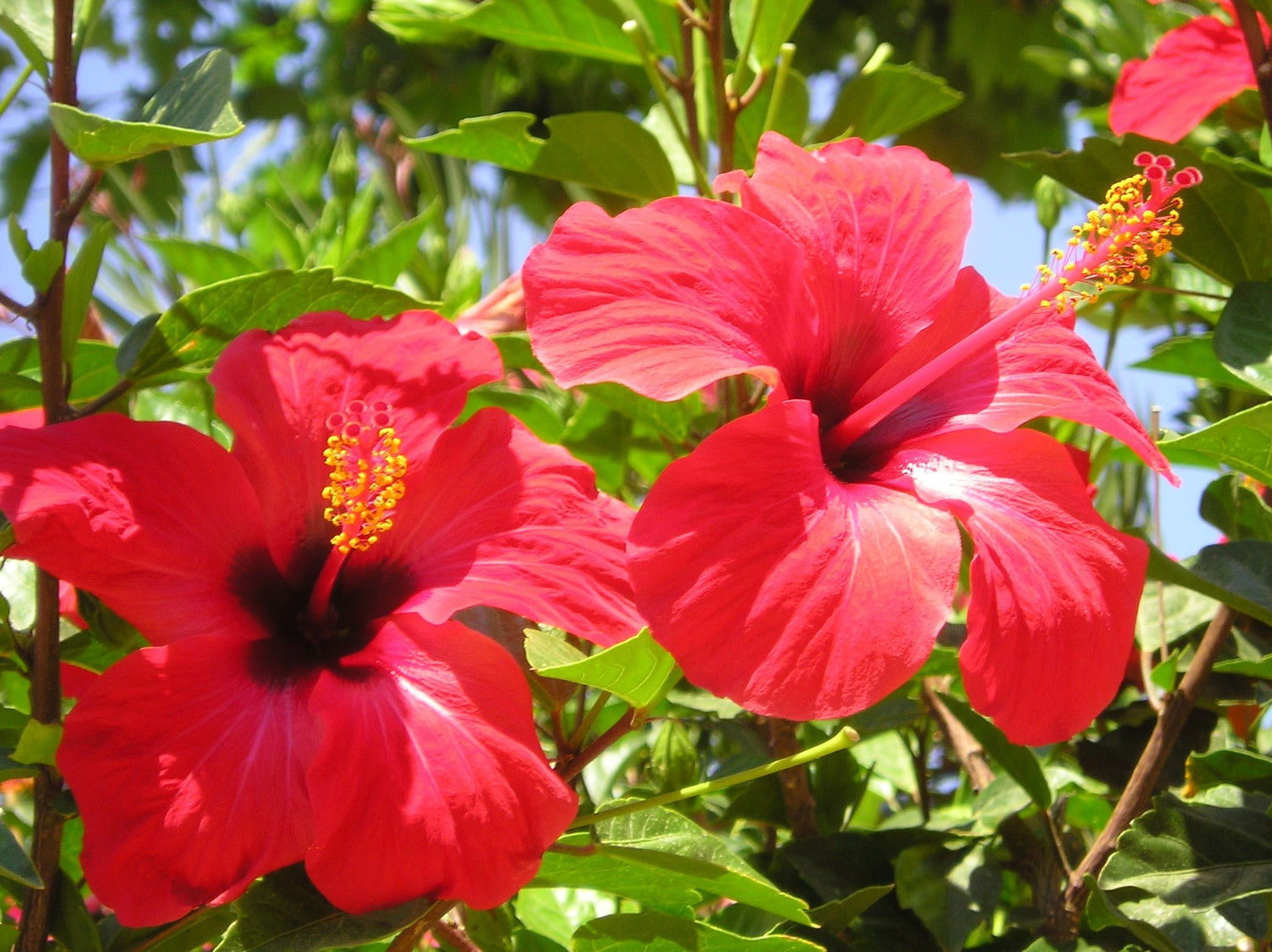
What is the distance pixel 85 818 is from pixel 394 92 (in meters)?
4.90

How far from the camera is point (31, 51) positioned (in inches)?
31.7

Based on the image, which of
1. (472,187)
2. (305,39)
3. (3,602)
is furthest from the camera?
(305,39)

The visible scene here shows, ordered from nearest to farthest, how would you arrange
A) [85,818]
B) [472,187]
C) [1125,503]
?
[85,818] → [1125,503] → [472,187]

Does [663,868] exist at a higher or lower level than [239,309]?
lower

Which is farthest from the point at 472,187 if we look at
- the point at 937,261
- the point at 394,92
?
the point at 394,92

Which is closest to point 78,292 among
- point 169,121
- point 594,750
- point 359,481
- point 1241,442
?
point 169,121

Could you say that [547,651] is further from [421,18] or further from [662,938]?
[421,18]

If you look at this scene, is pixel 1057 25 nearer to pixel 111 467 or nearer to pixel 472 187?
pixel 472 187

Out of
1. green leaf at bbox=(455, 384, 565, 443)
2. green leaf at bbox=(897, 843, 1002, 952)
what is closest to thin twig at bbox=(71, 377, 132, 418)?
green leaf at bbox=(455, 384, 565, 443)

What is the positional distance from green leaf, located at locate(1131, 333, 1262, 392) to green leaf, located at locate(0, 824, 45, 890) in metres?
0.98

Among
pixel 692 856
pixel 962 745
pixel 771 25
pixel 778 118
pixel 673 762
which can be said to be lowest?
pixel 962 745

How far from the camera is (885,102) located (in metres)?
1.19

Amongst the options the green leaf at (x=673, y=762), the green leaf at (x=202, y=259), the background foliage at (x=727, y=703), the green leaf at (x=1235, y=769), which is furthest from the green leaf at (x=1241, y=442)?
the green leaf at (x=202, y=259)

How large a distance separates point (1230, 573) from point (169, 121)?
83cm
